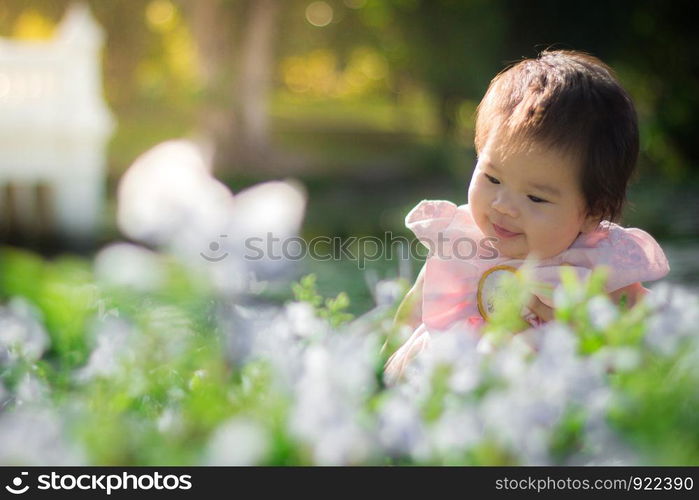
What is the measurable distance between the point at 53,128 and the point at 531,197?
232 inches

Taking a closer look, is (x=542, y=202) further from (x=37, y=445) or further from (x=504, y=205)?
(x=37, y=445)

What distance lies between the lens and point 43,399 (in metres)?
1.38

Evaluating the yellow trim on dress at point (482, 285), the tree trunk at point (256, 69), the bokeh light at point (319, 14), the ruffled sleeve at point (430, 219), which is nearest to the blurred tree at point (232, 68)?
the tree trunk at point (256, 69)

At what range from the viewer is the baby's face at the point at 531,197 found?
1751 millimetres

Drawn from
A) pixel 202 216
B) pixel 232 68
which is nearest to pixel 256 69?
pixel 232 68

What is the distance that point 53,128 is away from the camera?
276 inches

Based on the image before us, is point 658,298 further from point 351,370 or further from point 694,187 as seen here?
point 694,187

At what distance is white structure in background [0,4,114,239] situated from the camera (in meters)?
6.92

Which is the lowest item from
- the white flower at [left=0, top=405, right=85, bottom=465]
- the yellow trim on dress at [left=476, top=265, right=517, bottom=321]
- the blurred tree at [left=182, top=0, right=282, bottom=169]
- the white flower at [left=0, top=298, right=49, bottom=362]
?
the white flower at [left=0, top=405, right=85, bottom=465]

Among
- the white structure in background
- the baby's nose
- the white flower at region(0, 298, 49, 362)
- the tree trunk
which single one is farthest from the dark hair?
the tree trunk

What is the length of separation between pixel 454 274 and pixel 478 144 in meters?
0.27

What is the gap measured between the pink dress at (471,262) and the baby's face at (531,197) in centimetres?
6

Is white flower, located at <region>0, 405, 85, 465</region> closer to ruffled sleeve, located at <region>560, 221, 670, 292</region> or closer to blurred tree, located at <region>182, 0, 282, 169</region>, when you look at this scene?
ruffled sleeve, located at <region>560, 221, 670, 292</region>
